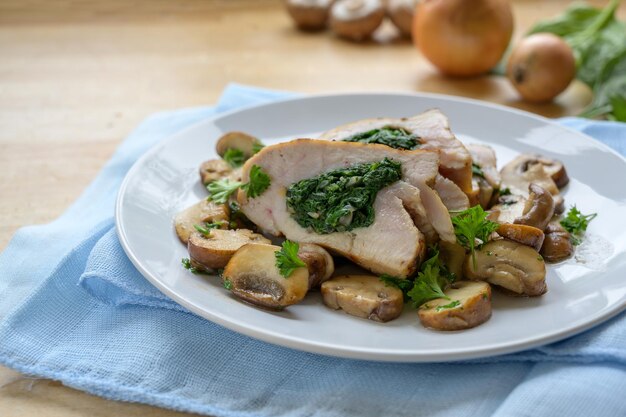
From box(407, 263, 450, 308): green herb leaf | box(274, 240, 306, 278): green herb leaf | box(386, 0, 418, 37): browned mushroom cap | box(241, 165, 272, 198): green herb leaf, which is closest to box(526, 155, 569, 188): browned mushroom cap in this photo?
box(407, 263, 450, 308): green herb leaf

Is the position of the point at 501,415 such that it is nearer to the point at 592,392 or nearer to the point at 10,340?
the point at 592,392

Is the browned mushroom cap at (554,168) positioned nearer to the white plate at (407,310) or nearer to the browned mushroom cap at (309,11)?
the white plate at (407,310)

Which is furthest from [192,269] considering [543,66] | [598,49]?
[598,49]

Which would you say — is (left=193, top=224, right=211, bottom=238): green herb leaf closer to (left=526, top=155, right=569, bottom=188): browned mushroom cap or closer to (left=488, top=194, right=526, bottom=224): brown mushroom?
(left=488, top=194, right=526, bottom=224): brown mushroom

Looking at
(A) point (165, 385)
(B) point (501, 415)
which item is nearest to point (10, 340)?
(A) point (165, 385)

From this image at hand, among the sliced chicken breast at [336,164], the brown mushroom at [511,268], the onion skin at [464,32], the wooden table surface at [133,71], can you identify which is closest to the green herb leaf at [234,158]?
the sliced chicken breast at [336,164]

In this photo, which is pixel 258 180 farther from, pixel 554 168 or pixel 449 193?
pixel 554 168

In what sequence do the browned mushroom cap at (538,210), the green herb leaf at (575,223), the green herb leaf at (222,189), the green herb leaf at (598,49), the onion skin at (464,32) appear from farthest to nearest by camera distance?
1. the onion skin at (464,32)
2. the green herb leaf at (598,49)
3. the green herb leaf at (222,189)
4. the green herb leaf at (575,223)
5. the browned mushroom cap at (538,210)
